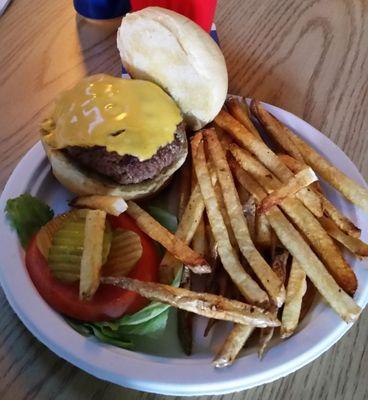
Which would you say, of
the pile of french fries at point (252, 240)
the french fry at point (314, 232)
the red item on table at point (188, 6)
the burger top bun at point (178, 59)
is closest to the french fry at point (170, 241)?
the pile of french fries at point (252, 240)

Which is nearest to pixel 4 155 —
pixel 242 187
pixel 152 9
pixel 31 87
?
pixel 31 87

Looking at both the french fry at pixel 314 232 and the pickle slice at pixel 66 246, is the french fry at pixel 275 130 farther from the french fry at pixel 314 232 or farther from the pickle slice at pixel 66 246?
the pickle slice at pixel 66 246

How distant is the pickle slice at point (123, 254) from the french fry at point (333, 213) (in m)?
0.37

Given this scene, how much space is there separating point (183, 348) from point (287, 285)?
0.77 ft

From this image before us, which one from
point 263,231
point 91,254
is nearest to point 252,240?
point 263,231

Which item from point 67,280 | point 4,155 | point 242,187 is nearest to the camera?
point 67,280

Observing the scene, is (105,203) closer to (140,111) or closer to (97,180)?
(97,180)

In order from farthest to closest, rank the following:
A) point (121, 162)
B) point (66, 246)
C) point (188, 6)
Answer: point (188, 6) < point (121, 162) < point (66, 246)

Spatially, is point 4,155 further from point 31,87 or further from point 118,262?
point 118,262

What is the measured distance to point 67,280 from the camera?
3.37ft

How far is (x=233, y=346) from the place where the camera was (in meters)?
0.94

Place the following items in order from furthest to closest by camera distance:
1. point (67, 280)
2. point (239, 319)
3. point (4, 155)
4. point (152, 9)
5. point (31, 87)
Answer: point (31, 87) < point (4, 155) < point (152, 9) < point (67, 280) < point (239, 319)

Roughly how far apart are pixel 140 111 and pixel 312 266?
0.50 metres

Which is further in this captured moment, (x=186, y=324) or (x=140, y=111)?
(x=140, y=111)
